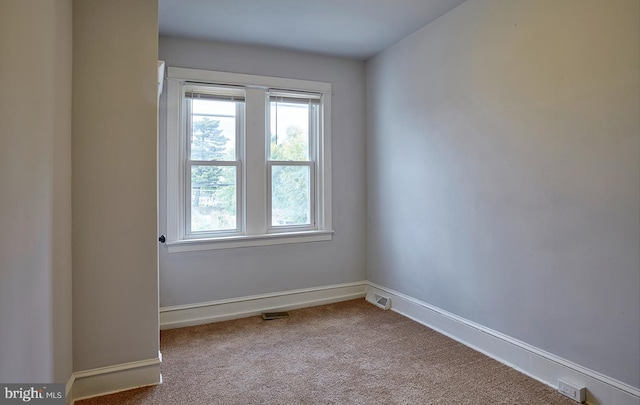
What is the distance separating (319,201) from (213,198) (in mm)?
1064

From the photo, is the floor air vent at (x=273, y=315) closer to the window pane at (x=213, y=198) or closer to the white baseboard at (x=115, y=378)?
the window pane at (x=213, y=198)

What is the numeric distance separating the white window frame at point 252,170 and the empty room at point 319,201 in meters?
0.02

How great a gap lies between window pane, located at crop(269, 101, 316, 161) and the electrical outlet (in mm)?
2732

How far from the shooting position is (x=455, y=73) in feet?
9.23

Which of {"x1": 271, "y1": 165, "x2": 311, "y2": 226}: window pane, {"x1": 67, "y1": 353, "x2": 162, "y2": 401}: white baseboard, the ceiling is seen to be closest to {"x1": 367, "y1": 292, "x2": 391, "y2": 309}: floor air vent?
{"x1": 271, "y1": 165, "x2": 311, "y2": 226}: window pane

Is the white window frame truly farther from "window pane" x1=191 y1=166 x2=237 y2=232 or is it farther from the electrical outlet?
the electrical outlet

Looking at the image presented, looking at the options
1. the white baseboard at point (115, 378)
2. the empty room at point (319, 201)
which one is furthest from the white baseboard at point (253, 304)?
the white baseboard at point (115, 378)

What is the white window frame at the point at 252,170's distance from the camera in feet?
10.4

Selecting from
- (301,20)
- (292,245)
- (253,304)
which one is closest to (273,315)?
(253,304)

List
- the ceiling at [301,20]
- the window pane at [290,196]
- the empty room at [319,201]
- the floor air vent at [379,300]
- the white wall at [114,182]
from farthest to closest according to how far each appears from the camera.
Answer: the window pane at [290,196] < the floor air vent at [379,300] < the ceiling at [301,20] < the white wall at [114,182] < the empty room at [319,201]

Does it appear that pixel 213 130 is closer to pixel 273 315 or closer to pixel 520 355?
pixel 273 315

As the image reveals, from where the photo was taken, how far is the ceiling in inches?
106
